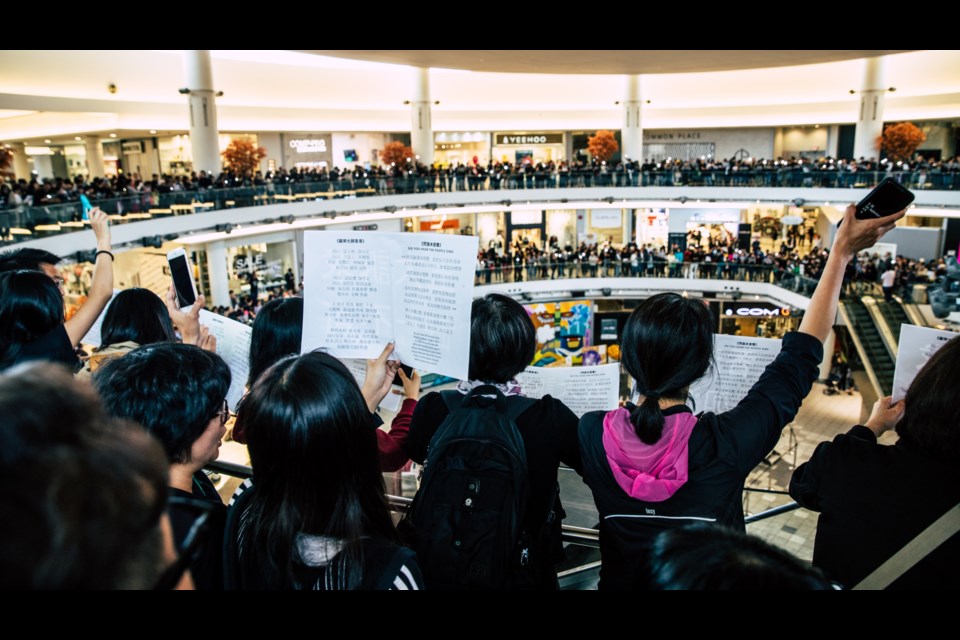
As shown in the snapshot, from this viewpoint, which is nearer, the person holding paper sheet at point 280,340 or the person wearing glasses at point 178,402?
the person wearing glasses at point 178,402

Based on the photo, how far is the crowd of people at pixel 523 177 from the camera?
1625 centimetres

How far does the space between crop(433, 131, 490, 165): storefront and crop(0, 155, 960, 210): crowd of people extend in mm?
4918

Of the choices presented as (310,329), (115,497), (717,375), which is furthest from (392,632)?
(717,375)

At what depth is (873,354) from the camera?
47.6 ft

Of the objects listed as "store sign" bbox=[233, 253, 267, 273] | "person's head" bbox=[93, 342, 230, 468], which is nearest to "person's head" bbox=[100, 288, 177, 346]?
"person's head" bbox=[93, 342, 230, 468]

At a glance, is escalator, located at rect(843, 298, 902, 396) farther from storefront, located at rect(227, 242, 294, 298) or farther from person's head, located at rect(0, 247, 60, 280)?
storefront, located at rect(227, 242, 294, 298)

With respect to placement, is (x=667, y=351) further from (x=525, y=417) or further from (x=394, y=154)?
(x=394, y=154)

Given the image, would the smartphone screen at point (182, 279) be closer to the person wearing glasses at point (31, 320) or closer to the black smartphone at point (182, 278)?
the black smartphone at point (182, 278)

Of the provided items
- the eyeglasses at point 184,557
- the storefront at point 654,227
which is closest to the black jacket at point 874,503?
the eyeglasses at point 184,557

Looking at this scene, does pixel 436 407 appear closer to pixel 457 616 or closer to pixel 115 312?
pixel 457 616

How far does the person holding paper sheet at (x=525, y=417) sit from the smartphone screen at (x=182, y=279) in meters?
1.61

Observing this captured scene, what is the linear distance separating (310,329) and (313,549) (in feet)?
3.30

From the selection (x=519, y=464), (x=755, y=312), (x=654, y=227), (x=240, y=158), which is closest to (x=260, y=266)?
(x=240, y=158)

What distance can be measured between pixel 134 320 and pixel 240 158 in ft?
65.1
